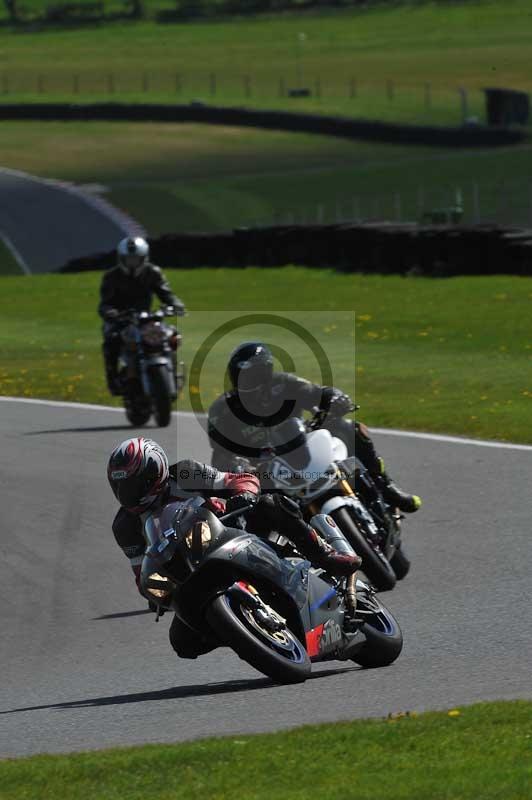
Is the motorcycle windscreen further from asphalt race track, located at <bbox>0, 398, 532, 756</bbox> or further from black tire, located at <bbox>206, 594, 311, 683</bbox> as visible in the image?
black tire, located at <bbox>206, 594, 311, 683</bbox>

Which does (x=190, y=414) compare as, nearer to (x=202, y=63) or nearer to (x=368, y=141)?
(x=368, y=141)

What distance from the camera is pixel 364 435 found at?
985cm

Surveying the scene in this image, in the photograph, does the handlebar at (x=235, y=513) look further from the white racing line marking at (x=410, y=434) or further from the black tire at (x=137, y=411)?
the black tire at (x=137, y=411)

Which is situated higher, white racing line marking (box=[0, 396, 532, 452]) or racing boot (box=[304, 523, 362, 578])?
racing boot (box=[304, 523, 362, 578])

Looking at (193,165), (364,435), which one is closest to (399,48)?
(193,165)

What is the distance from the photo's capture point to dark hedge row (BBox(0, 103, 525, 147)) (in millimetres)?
53812

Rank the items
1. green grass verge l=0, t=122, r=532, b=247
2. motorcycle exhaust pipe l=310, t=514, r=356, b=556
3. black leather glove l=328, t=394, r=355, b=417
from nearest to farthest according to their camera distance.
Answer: motorcycle exhaust pipe l=310, t=514, r=356, b=556, black leather glove l=328, t=394, r=355, b=417, green grass verge l=0, t=122, r=532, b=247

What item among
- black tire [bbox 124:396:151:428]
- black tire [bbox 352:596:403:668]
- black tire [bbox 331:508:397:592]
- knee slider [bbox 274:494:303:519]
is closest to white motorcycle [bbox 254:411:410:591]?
black tire [bbox 331:508:397:592]

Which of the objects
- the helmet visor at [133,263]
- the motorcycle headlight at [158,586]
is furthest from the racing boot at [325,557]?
the helmet visor at [133,263]

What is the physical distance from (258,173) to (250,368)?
4342cm

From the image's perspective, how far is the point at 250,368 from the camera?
9.29 meters

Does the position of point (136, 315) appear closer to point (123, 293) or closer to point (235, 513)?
point (123, 293)

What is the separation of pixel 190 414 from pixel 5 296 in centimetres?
1518

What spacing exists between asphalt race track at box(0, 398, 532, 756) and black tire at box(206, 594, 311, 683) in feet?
0.32
